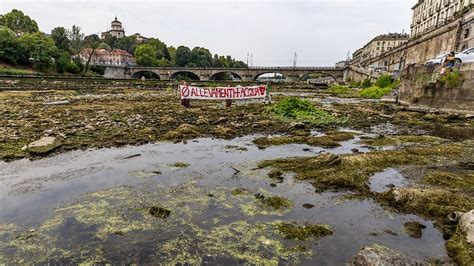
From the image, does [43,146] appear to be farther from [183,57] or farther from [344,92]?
[183,57]

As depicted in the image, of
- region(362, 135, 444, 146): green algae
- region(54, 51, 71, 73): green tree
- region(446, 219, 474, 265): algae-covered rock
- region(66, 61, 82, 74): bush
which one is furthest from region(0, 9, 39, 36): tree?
region(446, 219, 474, 265): algae-covered rock

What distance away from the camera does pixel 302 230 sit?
4793 mm

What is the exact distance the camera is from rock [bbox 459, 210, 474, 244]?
412 centimetres

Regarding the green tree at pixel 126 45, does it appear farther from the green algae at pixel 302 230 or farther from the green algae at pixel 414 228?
the green algae at pixel 414 228

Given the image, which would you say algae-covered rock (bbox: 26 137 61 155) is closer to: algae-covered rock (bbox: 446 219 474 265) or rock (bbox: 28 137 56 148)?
rock (bbox: 28 137 56 148)

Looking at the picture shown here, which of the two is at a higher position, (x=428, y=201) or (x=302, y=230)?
(x=428, y=201)

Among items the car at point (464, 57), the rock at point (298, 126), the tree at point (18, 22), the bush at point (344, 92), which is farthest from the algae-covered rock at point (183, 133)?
the tree at point (18, 22)

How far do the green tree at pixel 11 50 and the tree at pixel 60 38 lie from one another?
1842 centimetres

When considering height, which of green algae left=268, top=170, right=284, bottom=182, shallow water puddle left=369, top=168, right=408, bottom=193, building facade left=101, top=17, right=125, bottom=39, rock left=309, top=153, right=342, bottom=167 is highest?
building facade left=101, top=17, right=125, bottom=39

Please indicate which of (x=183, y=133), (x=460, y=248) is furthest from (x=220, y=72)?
(x=460, y=248)

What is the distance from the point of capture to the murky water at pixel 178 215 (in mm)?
4238

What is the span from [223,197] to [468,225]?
3.96m

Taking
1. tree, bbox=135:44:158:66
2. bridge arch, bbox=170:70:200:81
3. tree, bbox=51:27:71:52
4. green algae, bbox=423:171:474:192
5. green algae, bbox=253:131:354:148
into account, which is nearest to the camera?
green algae, bbox=423:171:474:192

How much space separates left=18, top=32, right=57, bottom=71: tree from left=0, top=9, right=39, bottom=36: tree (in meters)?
45.3
